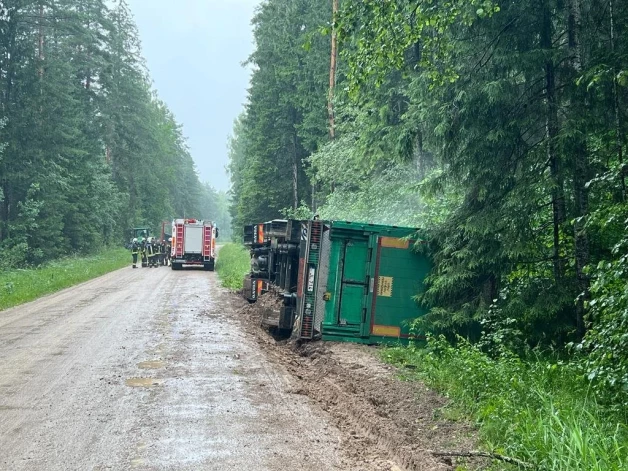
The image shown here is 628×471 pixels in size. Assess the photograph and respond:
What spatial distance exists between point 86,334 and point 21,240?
2215 cm

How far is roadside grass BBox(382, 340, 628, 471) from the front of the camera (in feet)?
14.1

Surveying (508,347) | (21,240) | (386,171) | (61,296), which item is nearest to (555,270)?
(508,347)

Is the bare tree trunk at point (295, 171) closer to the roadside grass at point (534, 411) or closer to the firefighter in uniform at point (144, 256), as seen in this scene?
the firefighter in uniform at point (144, 256)

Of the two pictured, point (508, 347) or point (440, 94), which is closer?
point (508, 347)

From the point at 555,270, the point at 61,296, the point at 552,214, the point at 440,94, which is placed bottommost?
the point at 61,296

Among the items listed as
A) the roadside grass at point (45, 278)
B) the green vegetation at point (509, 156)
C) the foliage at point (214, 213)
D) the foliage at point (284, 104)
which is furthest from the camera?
the foliage at point (214, 213)

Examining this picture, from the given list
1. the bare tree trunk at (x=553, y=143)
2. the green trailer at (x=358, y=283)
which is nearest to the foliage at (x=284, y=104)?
the green trailer at (x=358, y=283)

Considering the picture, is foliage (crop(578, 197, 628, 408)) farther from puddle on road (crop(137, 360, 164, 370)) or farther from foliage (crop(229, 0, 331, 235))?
foliage (crop(229, 0, 331, 235))

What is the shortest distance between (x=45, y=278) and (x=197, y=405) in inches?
770

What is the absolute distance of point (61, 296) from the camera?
1891 cm

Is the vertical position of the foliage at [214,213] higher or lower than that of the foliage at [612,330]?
higher

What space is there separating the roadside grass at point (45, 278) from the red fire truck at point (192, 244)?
138 inches

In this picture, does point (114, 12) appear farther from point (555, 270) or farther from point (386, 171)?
point (555, 270)

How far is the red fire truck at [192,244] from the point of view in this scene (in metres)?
33.5
